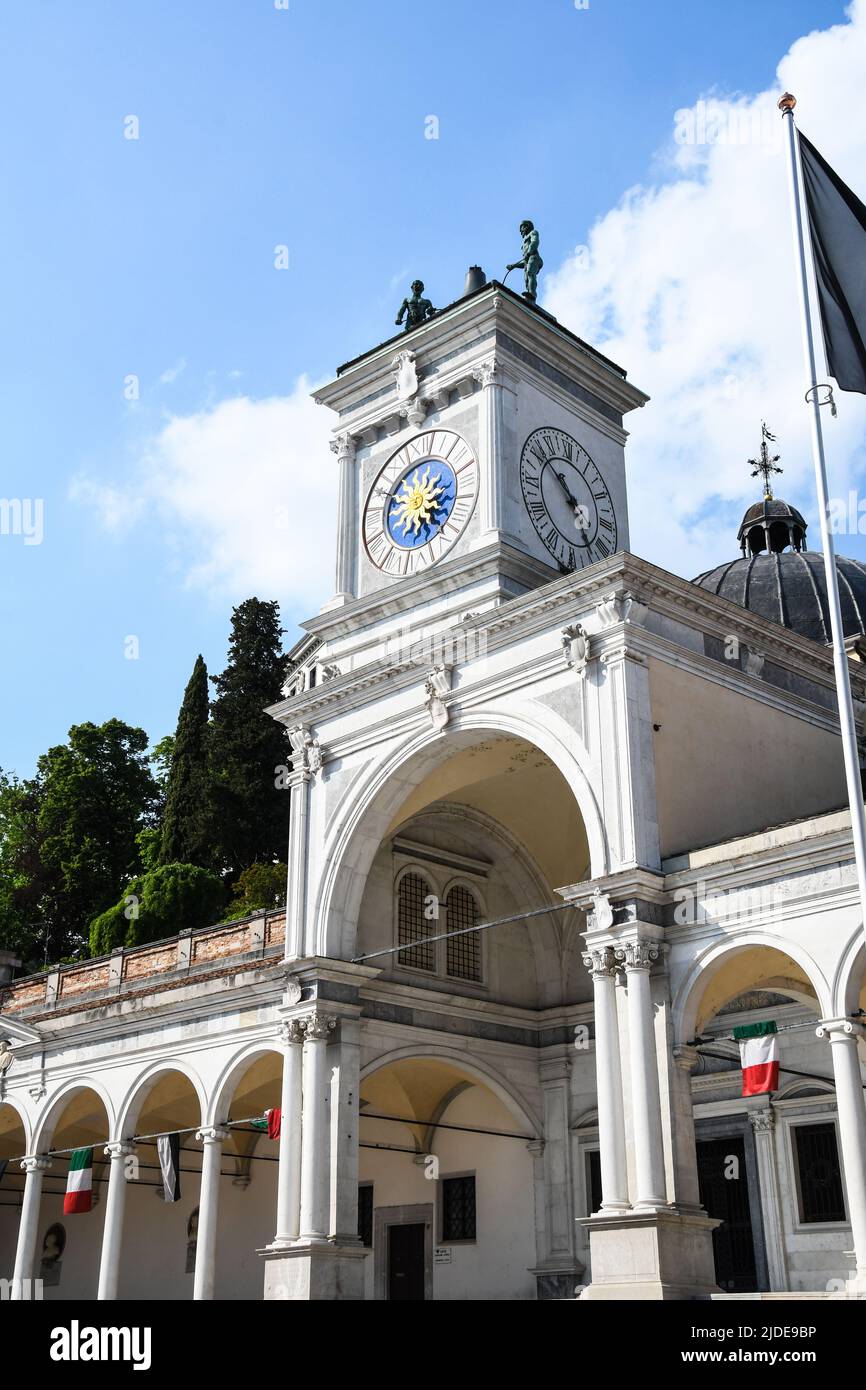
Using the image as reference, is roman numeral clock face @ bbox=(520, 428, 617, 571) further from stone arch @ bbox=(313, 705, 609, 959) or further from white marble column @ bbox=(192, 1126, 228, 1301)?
white marble column @ bbox=(192, 1126, 228, 1301)

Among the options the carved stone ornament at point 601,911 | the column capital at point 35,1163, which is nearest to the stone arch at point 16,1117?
the column capital at point 35,1163

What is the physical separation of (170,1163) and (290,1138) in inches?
186

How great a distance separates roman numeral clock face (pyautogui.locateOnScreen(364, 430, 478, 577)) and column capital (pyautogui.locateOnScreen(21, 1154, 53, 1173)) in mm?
14616

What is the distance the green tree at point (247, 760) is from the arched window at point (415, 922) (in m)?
19.9

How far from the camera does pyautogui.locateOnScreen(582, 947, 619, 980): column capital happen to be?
18.5 meters

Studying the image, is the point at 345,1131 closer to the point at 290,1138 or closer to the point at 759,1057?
the point at 290,1138

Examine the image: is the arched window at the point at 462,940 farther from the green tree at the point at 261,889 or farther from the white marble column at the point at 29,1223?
the green tree at the point at 261,889

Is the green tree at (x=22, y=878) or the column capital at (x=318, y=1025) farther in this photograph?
the green tree at (x=22, y=878)

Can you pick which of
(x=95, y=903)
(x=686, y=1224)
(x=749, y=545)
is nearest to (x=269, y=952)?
(x=686, y=1224)

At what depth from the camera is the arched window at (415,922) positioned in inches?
1005
